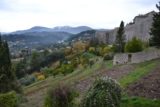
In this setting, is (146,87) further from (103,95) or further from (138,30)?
(138,30)

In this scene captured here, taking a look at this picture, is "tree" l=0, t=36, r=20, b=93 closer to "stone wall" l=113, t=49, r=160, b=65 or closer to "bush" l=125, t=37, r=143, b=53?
"stone wall" l=113, t=49, r=160, b=65

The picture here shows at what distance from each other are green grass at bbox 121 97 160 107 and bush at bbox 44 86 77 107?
220 centimetres

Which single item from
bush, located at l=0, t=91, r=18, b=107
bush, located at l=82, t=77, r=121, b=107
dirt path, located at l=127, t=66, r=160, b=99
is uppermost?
bush, located at l=82, t=77, r=121, b=107

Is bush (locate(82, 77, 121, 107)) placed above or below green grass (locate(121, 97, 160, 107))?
above

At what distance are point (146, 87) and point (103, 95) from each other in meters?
3.88

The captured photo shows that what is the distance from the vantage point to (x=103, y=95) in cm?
1324

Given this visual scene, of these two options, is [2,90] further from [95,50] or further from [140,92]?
[95,50]

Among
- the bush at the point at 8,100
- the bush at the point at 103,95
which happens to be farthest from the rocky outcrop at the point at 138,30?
the bush at the point at 103,95

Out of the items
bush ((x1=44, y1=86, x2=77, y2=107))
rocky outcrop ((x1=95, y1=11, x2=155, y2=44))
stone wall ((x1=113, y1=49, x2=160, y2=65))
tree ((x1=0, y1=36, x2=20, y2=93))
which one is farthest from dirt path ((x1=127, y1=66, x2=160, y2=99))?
rocky outcrop ((x1=95, y1=11, x2=155, y2=44))

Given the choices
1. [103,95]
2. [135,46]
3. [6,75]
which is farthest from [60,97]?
[135,46]

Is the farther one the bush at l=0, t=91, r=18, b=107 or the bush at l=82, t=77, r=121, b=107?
the bush at l=0, t=91, r=18, b=107

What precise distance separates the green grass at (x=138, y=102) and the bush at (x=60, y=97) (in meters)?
2.20

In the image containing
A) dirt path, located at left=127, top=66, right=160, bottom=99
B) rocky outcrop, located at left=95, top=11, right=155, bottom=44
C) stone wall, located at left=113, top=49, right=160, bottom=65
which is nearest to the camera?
dirt path, located at left=127, top=66, right=160, bottom=99

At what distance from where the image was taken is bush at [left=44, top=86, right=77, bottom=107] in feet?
48.3
